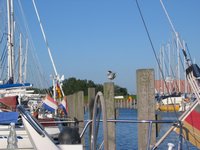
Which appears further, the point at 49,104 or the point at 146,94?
the point at 49,104

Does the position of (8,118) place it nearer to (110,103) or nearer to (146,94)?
(110,103)

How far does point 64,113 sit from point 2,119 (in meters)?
13.0

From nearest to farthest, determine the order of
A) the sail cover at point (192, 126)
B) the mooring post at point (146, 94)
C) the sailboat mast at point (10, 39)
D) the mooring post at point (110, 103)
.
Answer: the sail cover at point (192, 126) < the mooring post at point (146, 94) < the mooring post at point (110, 103) < the sailboat mast at point (10, 39)

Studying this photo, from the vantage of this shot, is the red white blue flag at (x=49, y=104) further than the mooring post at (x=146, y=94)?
Yes

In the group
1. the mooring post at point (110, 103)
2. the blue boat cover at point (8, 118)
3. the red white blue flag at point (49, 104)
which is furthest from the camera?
the red white blue flag at point (49, 104)

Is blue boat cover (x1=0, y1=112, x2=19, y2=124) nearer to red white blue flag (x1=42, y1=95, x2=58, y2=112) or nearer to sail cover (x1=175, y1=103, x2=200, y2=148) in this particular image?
sail cover (x1=175, y1=103, x2=200, y2=148)

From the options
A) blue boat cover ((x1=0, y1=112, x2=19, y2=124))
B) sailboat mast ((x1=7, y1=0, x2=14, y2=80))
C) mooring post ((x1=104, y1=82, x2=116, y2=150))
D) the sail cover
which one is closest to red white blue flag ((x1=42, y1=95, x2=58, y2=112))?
sailboat mast ((x1=7, y1=0, x2=14, y2=80))

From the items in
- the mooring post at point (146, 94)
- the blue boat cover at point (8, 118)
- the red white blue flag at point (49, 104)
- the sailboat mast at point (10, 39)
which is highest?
the sailboat mast at point (10, 39)

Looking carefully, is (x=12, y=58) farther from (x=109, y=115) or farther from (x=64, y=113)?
(x=109, y=115)

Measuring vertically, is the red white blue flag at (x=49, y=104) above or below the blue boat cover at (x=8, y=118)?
below

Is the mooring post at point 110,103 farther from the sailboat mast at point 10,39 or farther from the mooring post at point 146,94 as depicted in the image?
the sailboat mast at point 10,39

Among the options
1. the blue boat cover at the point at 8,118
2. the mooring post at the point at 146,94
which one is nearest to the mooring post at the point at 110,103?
the blue boat cover at the point at 8,118

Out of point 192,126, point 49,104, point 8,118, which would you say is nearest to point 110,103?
point 8,118

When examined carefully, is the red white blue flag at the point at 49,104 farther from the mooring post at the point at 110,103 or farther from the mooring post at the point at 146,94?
the mooring post at the point at 146,94
